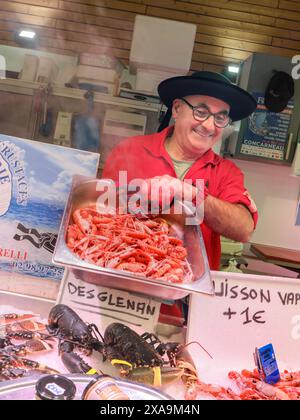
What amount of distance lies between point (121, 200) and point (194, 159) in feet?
0.88

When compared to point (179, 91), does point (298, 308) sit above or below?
below

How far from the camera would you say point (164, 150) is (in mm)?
1390

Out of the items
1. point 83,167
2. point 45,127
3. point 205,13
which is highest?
point 205,13

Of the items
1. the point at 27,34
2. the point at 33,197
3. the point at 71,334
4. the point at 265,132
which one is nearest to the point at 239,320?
the point at 71,334

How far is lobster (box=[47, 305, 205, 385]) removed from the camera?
3.56ft

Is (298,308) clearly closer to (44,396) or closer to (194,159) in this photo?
(194,159)

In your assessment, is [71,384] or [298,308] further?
[298,308]

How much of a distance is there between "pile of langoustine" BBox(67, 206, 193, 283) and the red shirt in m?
0.14

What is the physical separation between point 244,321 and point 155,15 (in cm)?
102

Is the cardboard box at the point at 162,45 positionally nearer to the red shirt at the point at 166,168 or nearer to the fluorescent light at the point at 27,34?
the red shirt at the point at 166,168

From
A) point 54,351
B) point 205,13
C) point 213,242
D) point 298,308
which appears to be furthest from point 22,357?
point 205,13

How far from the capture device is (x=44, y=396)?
831mm
